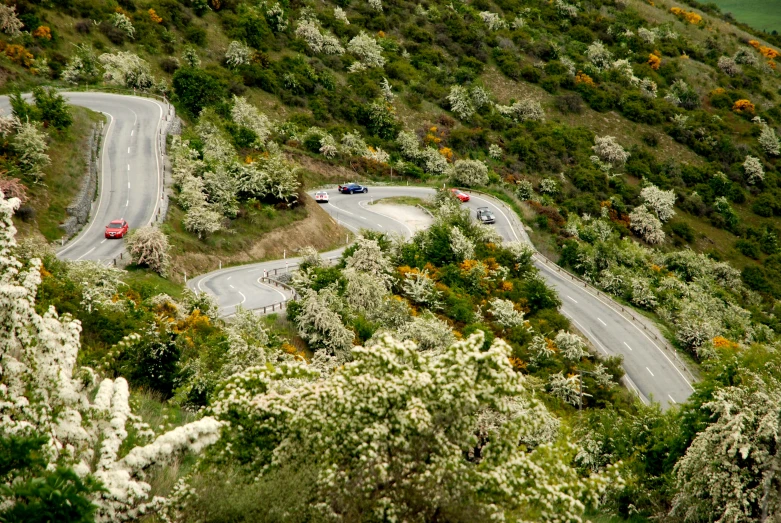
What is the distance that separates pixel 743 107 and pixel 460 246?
8766cm

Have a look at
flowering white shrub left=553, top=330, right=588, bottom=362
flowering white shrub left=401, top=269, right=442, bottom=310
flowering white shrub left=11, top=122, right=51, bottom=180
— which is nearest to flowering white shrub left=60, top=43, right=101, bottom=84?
flowering white shrub left=11, top=122, right=51, bottom=180

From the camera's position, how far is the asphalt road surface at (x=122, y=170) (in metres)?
42.2

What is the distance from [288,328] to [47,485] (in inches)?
1072

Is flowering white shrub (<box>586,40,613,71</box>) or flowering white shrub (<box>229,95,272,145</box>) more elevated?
flowering white shrub (<box>586,40,613,71</box>)

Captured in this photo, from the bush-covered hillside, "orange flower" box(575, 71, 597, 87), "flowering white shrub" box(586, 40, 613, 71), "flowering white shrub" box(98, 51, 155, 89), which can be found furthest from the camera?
"flowering white shrub" box(586, 40, 613, 71)

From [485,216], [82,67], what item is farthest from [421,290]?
[82,67]

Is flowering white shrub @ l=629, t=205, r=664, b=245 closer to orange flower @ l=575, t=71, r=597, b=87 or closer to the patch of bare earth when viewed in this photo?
orange flower @ l=575, t=71, r=597, b=87

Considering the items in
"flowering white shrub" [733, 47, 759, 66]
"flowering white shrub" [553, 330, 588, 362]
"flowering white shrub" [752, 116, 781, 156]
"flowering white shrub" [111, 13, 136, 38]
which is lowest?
"flowering white shrub" [553, 330, 588, 362]

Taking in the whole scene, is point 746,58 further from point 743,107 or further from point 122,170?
point 122,170

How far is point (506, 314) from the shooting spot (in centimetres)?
4716

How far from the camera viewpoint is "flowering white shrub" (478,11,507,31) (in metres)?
118

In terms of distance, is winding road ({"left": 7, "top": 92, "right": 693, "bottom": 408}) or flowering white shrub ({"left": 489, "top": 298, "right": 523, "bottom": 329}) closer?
winding road ({"left": 7, "top": 92, "right": 693, "bottom": 408})

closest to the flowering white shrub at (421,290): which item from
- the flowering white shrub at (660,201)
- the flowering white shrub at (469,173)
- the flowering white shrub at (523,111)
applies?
the flowering white shrub at (469,173)

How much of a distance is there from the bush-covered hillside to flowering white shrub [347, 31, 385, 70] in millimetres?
451
